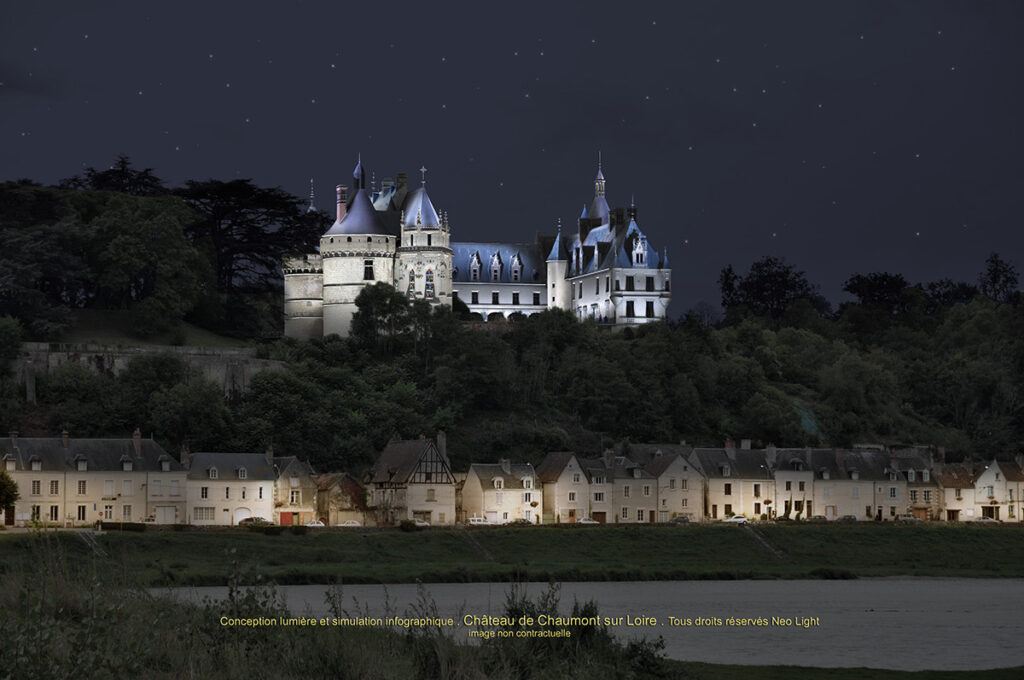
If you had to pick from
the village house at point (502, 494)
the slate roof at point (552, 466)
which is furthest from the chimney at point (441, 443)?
the slate roof at point (552, 466)

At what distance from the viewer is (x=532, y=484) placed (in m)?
71.4

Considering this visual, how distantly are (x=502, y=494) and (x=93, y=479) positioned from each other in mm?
18181

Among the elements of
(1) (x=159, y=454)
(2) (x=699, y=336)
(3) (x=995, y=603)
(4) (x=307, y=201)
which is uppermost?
(4) (x=307, y=201)

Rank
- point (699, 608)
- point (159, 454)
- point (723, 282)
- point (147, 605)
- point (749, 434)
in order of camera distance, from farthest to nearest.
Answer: point (723, 282) → point (749, 434) → point (159, 454) → point (699, 608) → point (147, 605)

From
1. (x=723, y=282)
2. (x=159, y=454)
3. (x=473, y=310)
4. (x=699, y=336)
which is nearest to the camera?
(x=159, y=454)

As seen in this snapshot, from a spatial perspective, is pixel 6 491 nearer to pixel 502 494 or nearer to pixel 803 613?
pixel 502 494

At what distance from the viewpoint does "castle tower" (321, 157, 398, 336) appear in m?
89.9

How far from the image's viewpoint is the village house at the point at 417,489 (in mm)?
67938

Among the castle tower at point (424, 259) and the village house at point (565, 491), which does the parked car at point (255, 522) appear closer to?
the village house at point (565, 491)

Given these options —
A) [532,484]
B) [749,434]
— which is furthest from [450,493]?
[749,434]

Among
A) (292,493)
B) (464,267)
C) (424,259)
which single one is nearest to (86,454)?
(292,493)

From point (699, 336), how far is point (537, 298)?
50.0 ft

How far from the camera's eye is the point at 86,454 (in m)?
64.2

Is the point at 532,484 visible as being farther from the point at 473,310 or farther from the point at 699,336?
the point at 473,310
